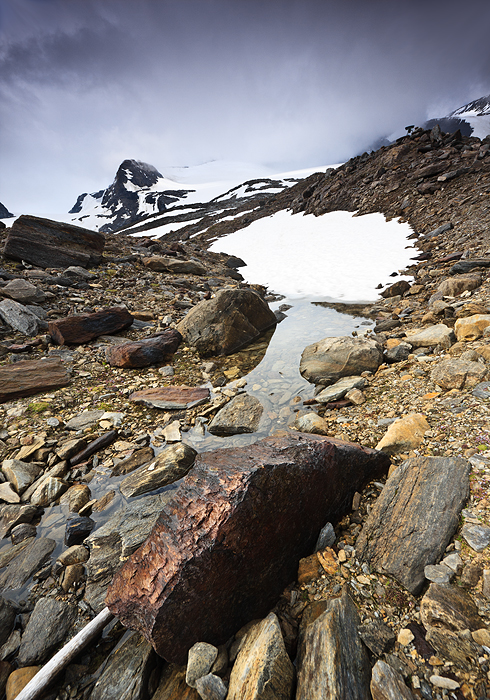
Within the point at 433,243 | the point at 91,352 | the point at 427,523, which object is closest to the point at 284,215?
the point at 433,243

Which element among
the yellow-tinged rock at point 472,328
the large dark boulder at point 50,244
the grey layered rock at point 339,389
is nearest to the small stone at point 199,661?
the grey layered rock at point 339,389

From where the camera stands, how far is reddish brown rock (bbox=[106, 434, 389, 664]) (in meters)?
2.04

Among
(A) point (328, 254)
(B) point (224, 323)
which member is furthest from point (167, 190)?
(B) point (224, 323)

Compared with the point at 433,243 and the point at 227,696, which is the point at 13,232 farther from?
the point at 433,243

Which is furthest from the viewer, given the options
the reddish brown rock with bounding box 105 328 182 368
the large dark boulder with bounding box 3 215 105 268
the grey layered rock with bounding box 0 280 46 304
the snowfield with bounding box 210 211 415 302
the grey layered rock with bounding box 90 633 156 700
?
the snowfield with bounding box 210 211 415 302

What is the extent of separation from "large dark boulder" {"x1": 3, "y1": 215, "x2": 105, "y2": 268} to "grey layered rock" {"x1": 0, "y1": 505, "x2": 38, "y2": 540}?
35.6ft

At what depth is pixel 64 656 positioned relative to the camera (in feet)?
6.55

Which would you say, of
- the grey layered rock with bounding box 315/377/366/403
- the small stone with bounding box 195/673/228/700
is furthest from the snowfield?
the small stone with bounding box 195/673/228/700

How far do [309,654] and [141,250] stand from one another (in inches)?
741

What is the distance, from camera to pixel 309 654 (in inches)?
74.0

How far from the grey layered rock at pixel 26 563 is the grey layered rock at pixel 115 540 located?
403mm

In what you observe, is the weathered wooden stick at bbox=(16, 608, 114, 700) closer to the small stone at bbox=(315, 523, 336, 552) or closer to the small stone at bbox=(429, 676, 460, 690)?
the small stone at bbox=(315, 523, 336, 552)

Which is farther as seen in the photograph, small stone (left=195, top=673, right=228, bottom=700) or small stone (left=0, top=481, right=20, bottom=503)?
small stone (left=0, top=481, right=20, bottom=503)

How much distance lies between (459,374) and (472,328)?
179 centimetres
